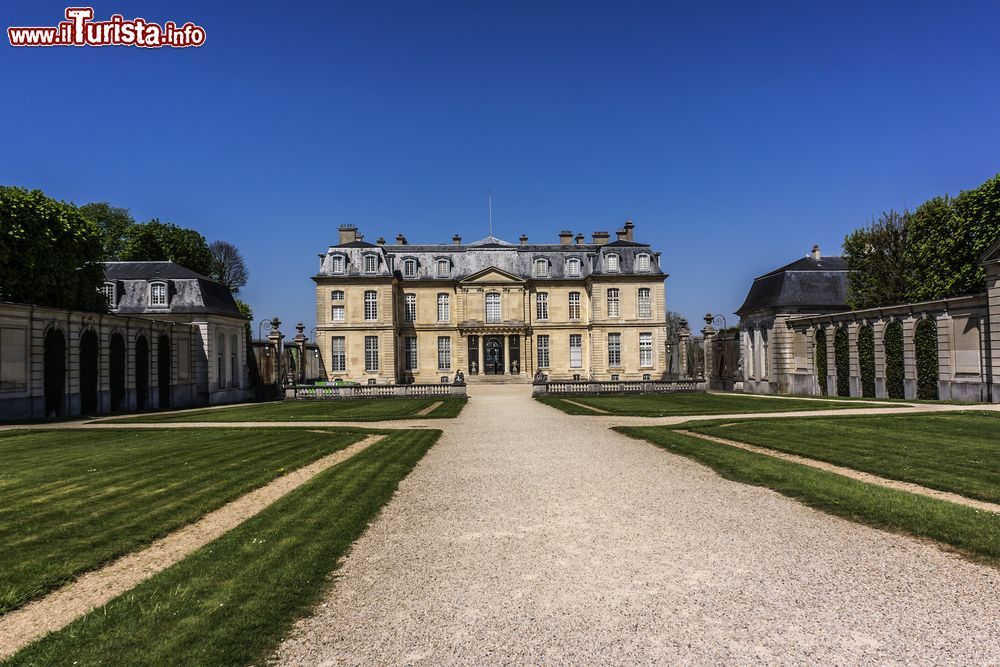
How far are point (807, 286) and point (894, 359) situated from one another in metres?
8.90

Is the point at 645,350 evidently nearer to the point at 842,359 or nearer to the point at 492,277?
the point at 492,277

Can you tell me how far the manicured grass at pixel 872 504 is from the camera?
5469 mm

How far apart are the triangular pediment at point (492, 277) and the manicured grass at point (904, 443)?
107ft

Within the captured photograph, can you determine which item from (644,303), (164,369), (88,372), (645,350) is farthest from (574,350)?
(88,372)

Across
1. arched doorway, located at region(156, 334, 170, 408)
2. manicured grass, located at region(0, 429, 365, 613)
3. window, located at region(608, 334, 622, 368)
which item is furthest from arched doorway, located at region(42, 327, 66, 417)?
window, located at region(608, 334, 622, 368)

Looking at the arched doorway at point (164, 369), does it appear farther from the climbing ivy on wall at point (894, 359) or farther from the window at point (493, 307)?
the climbing ivy on wall at point (894, 359)

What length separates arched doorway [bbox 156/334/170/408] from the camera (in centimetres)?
2872

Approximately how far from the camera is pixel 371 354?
46.8 m

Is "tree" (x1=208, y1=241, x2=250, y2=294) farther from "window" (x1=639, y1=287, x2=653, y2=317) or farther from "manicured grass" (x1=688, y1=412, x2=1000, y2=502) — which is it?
"manicured grass" (x1=688, y1=412, x2=1000, y2=502)

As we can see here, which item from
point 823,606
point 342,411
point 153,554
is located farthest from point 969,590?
point 342,411

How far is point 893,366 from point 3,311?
3546 centimetres

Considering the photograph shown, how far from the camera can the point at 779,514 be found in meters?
6.54

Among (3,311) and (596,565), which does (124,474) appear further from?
(3,311)

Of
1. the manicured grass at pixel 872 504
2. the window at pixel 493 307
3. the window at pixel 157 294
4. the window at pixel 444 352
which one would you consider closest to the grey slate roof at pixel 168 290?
the window at pixel 157 294
